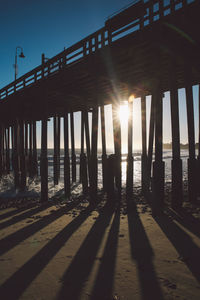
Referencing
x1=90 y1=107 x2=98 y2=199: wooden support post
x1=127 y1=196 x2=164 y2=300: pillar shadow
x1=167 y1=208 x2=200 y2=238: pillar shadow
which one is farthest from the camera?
x1=90 y1=107 x2=98 y2=199: wooden support post

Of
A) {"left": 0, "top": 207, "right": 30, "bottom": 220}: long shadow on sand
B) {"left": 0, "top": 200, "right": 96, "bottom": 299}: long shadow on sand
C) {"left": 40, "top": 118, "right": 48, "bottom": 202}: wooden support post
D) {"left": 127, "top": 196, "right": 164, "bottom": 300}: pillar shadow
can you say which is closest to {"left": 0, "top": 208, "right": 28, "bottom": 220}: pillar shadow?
{"left": 0, "top": 207, "right": 30, "bottom": 220}: long shadow on sand

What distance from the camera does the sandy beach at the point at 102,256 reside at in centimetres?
257

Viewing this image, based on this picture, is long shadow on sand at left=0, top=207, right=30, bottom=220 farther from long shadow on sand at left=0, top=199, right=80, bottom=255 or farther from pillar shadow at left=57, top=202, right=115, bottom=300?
pillar shadow at left=57, top=202, right=115, bottom=300

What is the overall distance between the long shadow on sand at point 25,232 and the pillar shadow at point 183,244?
3.11 m

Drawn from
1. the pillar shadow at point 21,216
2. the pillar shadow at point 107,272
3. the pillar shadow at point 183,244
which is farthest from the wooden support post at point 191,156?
the pillar shadow at point 21,216

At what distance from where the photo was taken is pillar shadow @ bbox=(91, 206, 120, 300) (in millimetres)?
2506

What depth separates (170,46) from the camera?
19.0 feet

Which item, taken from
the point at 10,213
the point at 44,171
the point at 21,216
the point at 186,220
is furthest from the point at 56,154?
the point at 186,220

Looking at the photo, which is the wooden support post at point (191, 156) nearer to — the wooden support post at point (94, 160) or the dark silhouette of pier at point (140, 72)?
the dark silhouette of pier at point (140, 72)

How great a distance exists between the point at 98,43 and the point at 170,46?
2455mm

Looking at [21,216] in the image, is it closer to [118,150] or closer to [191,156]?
[118,150]

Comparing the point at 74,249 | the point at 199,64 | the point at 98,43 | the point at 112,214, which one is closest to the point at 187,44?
the point at 199,64

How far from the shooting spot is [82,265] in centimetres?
320

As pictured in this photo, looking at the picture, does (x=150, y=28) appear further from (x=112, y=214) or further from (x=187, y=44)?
(x=112, y=214)
